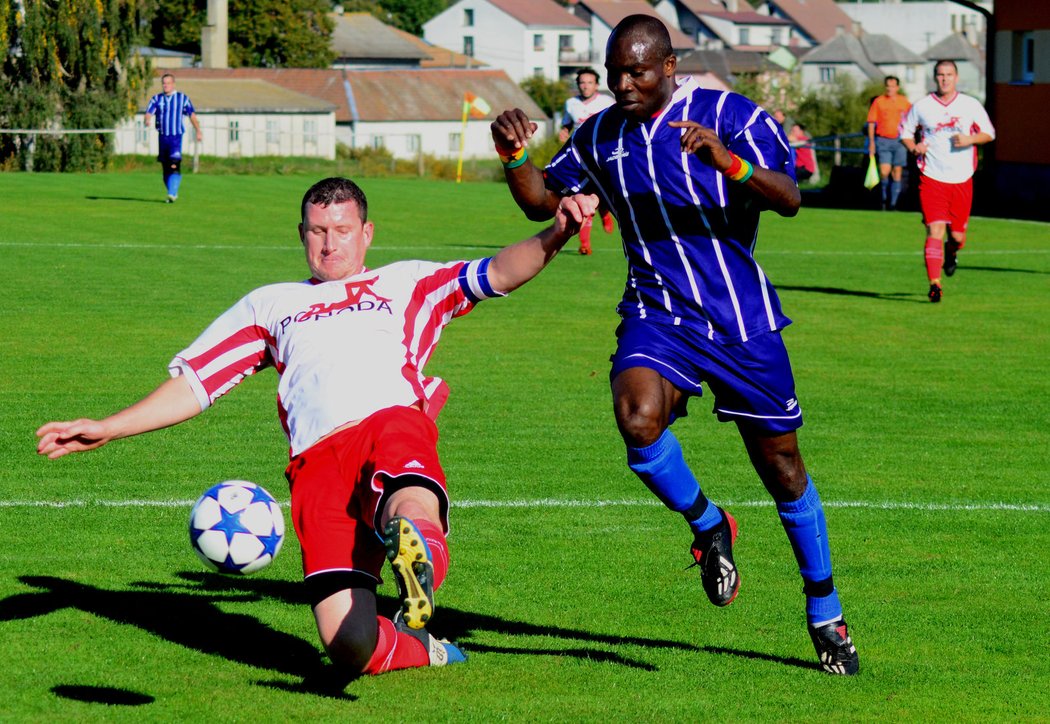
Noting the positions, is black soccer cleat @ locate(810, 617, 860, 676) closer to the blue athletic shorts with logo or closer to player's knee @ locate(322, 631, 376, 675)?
the blue athletic shorts with logo

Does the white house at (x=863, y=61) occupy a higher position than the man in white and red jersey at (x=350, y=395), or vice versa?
the white house at (x=863, y=61)

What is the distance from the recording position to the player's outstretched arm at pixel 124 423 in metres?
4.90

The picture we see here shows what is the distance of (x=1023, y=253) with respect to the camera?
23.8 meters

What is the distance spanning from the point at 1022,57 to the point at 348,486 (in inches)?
1318

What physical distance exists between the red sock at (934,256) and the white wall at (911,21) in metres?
140

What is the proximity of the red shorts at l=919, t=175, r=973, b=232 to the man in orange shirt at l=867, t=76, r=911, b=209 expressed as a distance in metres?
9.39

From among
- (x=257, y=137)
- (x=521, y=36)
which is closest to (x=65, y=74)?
(x=257, y=137)

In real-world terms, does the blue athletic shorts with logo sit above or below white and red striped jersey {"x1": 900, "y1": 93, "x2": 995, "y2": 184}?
below

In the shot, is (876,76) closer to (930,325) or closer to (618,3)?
(618,3)

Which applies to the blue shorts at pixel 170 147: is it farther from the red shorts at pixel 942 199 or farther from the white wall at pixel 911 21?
the white wall at pixel 911 21

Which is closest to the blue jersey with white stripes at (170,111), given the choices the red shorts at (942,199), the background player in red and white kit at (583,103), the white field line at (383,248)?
the white field line at (383,248)

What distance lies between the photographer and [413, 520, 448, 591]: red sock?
4621 mm

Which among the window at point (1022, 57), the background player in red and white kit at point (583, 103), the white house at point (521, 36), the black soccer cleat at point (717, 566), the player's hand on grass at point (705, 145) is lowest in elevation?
the black soccer cleat at point (717, 566)

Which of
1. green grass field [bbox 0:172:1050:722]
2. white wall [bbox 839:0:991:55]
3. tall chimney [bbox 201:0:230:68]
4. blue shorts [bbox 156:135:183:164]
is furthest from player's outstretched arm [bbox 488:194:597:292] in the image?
white wall [bbox 839:0:991:55]
